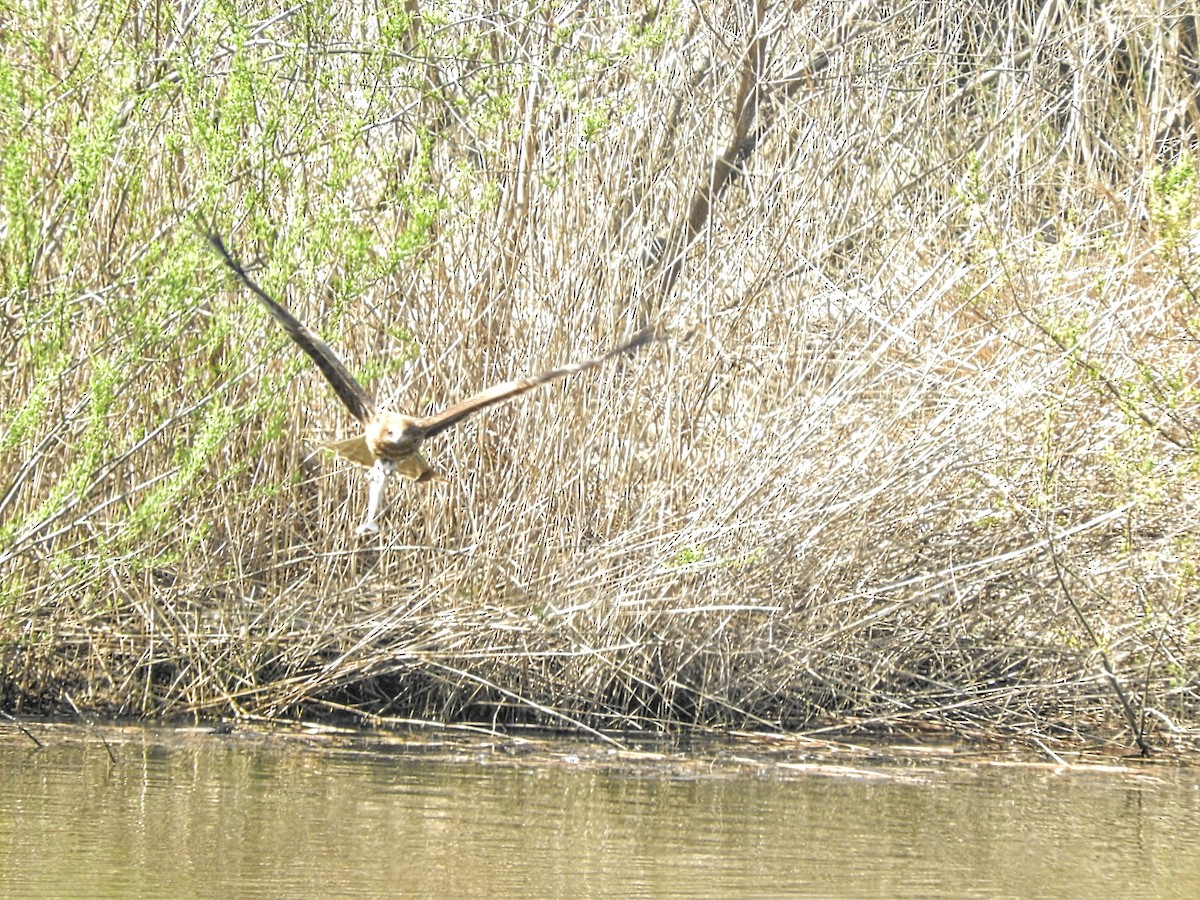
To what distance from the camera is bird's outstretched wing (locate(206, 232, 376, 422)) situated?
4859 mm

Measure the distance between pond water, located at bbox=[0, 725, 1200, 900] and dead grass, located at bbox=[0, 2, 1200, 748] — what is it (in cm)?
41

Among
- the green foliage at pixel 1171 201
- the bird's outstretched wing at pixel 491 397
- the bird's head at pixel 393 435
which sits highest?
the green foliage at pixel 1171 201

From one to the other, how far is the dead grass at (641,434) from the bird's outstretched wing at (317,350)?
893 millimetres

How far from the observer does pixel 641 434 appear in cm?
687

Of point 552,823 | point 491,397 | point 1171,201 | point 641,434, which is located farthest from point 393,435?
point 1171,201

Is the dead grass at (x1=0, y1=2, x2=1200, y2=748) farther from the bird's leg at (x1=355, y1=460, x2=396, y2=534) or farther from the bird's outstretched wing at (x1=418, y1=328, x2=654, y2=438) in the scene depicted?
the bird's outstretched wing at (x1=418, y1=328, x2=654, y2=438)

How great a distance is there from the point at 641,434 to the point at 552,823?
1926 millimetres

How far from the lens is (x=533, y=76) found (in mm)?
6945

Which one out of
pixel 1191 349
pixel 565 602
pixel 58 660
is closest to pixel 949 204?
pixel 1191 349

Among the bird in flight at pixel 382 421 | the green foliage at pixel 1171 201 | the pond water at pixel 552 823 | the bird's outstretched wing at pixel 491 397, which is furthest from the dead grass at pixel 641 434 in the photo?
the bird's outstretched wing at pixel 491 397

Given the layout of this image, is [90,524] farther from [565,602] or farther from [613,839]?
[613,839]

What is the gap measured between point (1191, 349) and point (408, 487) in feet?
9.81

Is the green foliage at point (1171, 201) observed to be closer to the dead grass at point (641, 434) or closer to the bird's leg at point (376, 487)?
the dead grass at point (641, 434)

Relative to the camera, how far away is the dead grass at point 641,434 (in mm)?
6477
